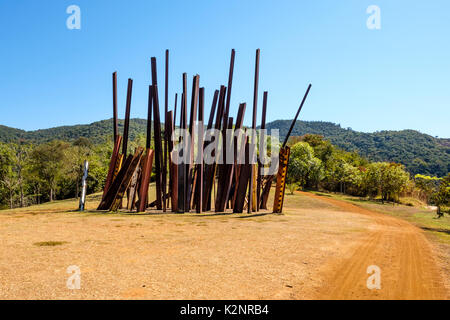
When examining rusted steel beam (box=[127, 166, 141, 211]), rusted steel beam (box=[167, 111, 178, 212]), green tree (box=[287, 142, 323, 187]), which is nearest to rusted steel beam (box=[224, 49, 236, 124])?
rusted steel beam (box=[167, 111, 178, 212])

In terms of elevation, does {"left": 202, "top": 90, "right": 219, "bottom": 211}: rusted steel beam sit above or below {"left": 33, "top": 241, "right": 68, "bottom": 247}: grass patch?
above

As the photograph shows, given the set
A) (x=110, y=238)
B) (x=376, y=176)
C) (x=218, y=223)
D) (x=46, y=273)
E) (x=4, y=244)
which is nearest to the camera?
(x=46, y=273)

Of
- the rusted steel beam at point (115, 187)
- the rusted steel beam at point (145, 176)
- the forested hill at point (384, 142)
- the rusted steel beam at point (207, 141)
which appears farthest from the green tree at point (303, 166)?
the forested hill at point (384, 142)

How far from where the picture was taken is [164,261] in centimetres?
470

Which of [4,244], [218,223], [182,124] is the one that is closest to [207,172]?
[182,124]

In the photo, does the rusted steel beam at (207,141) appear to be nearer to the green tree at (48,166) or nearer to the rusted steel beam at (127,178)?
the rusted steel beam at (127,178)

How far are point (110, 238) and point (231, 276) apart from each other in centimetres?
351

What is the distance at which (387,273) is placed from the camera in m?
4.45

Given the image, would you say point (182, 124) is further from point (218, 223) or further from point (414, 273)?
point (414, 273)

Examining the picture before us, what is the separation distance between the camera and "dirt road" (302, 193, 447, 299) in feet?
11.8

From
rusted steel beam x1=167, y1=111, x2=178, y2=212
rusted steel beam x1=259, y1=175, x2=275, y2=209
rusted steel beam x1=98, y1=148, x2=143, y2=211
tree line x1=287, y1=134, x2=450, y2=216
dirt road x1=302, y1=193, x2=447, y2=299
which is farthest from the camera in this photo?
tree line x1=287, y1=134, x2=450, y2=216

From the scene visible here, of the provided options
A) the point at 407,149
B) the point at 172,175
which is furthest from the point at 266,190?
the point at 407,149

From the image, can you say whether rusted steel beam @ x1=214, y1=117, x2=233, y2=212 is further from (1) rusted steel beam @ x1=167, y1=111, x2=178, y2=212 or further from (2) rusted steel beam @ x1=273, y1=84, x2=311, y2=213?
(2) rusted steel beam @ x1=273, y1=84, x2=311, y2=213

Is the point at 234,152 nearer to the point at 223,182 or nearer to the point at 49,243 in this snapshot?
the point at 223,182
